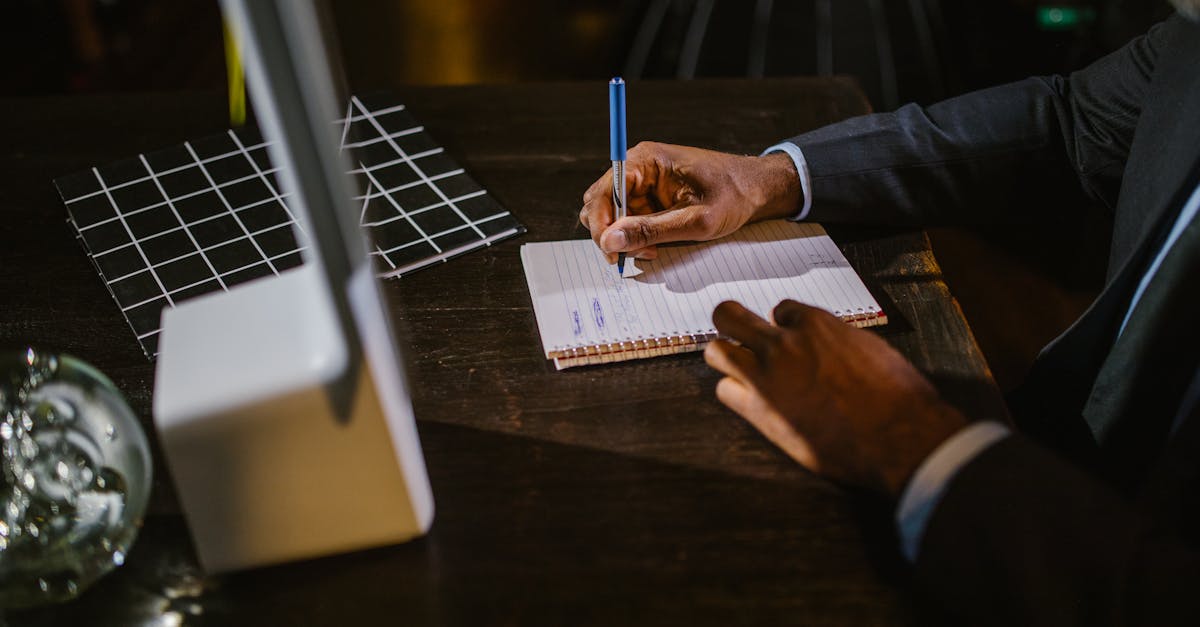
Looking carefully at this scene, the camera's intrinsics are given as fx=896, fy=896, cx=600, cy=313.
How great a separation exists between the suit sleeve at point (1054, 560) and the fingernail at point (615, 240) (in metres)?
0.45

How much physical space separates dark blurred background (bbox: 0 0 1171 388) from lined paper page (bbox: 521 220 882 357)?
185cm

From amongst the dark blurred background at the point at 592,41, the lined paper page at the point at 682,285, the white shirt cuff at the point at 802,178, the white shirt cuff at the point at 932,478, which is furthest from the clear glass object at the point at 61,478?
the dark blurred background at the point at 592,41

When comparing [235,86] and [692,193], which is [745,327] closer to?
[692,193]

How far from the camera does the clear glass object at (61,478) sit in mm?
679

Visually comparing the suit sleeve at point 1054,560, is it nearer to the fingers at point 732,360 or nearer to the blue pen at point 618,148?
the fingers at point 732,360

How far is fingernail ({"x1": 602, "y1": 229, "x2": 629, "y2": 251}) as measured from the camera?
3.25ft

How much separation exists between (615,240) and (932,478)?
428 millimetres

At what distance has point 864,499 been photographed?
76 centimetres

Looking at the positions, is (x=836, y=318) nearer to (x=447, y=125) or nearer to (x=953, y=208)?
(x=953, y=208)

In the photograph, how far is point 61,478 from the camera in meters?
0.69

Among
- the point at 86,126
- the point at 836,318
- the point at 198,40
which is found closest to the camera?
the point at 836,318

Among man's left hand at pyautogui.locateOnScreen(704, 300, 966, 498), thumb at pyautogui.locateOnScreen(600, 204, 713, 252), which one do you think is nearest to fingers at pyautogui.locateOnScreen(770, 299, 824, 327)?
man's left hand at pyautogui.locateOnScreen(704, 300, 966, 498)

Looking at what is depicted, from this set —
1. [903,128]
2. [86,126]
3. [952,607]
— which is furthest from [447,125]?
[952,607]

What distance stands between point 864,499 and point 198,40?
3440mm
